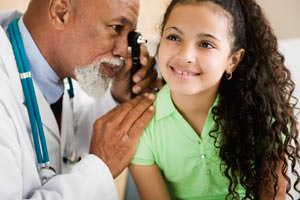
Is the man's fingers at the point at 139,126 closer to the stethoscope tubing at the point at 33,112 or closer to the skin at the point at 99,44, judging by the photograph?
the skin at the point at 99,44

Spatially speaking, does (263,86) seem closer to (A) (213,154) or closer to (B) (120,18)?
(A) (213,154)

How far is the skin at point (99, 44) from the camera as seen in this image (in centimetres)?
102

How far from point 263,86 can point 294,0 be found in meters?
0.82

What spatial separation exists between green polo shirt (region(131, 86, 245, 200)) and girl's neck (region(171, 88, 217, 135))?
15 millimetres

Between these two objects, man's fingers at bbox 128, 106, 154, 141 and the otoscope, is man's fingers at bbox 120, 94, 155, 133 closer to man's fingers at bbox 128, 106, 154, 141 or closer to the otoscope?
man's fingers at bbox 128, 106, 154, 141

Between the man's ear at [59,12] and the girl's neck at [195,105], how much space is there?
371 mm

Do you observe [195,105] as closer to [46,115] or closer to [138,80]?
[138,80]

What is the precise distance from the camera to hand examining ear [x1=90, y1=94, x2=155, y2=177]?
988 millimetres

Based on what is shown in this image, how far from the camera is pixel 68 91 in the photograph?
122 cm

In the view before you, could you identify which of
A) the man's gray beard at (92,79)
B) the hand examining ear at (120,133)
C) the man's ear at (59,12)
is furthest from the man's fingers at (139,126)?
the man's ear at (59,12)

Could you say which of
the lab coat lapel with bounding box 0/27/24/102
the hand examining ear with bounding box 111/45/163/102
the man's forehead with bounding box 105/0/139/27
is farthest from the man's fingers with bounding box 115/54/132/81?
the lab coat lapel with bounding box 0/27/24/102

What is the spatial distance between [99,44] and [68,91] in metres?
0.21

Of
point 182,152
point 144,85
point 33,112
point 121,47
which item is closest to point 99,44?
point 121,47

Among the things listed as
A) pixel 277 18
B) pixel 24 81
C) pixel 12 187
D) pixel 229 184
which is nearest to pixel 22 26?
pixel 24 81
